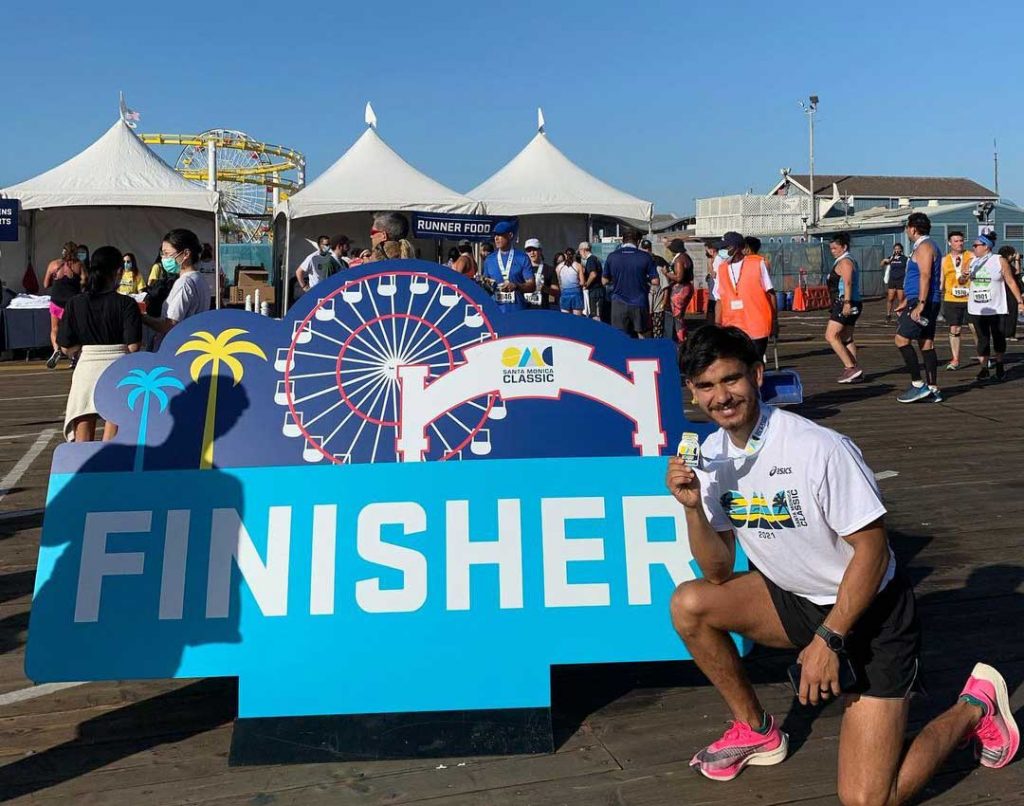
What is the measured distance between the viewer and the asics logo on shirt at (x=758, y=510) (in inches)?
115

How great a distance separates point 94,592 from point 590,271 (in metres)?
15.8

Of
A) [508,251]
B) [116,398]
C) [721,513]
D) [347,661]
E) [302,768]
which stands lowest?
[302,768]

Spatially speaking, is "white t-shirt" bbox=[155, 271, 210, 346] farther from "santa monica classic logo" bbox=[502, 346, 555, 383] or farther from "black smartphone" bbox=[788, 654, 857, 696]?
"black smartphone" bbox=[788, 654, 857, 696]

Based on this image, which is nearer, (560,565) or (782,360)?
(560,565)

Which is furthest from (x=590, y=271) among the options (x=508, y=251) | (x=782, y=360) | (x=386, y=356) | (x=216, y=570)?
(x=216, y=570)

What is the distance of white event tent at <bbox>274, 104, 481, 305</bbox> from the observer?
1950 cm

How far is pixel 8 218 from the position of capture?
17.3m

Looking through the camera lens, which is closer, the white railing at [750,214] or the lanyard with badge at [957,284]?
the lanyard with badge at [957,284]

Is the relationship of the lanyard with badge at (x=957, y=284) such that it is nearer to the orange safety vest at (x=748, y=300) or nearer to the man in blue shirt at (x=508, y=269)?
the orange safety vest at (x=748, y=300)

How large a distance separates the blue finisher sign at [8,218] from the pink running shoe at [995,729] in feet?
57.4

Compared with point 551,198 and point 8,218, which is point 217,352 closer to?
point 8,218

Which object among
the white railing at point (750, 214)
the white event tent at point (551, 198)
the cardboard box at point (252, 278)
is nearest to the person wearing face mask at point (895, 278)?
the white event tent at point (551, 198)

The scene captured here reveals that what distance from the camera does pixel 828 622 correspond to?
2797 mm

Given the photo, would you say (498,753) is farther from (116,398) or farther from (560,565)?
(116,398)
